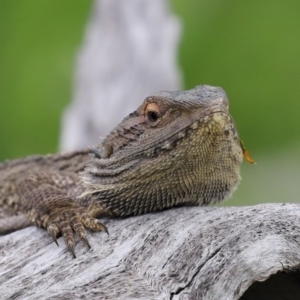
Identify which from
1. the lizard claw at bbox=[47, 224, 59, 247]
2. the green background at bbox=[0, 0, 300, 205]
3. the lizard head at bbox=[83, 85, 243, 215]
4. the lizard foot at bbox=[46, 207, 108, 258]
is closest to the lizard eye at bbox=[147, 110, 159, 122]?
the lizard head at bbox=[83, 85, 243, 215]

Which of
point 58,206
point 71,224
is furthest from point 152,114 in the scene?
point 58,206

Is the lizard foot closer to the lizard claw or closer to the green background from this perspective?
the lizard claw

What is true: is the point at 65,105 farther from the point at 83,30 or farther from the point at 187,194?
the point at 187,194

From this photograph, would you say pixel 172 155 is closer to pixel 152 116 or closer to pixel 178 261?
pixel 152 116

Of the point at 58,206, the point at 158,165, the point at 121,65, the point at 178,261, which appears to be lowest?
the point at 178,261

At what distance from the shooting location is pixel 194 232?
2908mm

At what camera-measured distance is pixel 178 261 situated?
2.74 metres

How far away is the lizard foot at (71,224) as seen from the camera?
10.4 feet

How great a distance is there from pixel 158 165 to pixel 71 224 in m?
0.61

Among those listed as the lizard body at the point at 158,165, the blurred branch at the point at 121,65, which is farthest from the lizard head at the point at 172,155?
the blurred branch at the point at 121,65

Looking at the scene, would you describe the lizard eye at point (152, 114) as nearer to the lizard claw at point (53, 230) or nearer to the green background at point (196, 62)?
the lizard claw at point (53, 230)

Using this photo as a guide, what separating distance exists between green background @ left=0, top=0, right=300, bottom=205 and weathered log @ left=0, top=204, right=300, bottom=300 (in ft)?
14.5

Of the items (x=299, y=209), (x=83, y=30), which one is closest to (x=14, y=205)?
(x=299, y=209)

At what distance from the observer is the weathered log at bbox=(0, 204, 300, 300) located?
257cm
